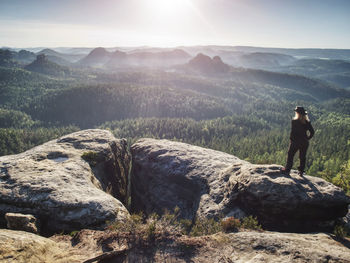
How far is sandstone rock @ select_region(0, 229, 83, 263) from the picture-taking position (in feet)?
34.8

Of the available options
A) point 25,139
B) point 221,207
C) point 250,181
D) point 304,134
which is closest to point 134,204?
point 221,207

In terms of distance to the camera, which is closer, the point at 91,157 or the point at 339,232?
the point at 339,232

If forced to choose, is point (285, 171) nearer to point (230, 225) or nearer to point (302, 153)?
point (302, 153)

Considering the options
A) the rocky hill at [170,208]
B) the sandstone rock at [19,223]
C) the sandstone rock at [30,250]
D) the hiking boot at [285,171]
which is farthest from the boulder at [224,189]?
the sandstone rock at [19,223]

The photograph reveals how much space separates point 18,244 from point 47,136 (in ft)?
608

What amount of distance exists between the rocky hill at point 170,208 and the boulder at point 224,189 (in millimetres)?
91

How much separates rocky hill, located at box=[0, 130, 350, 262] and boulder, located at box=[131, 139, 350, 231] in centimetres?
9

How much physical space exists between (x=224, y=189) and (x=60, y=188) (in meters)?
16.5

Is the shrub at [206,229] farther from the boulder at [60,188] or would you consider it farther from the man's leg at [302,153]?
the man's leg at [302,153]

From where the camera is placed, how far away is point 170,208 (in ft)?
95.0

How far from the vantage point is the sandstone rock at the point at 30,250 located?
10.6 m

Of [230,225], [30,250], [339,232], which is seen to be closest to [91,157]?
[30,250]

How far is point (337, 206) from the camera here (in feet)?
54.4

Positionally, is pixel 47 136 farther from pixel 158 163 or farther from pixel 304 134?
pixel 304 134
